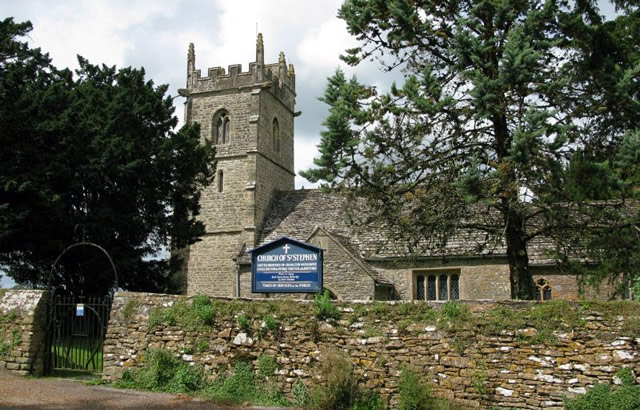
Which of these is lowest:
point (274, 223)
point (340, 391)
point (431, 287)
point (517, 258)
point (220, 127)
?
point (340, 391)

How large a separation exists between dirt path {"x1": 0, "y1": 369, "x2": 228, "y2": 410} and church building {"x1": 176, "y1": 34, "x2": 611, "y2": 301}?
460 inches

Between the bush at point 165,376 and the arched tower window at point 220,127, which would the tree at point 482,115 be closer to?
the bush at point 165,376

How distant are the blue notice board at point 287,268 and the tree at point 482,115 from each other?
2227 mm

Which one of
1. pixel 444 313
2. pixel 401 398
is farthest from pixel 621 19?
pixel 401 398

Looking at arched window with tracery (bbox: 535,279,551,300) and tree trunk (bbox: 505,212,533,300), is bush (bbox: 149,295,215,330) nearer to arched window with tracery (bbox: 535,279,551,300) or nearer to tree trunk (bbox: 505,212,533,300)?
tree trunk (bbox: 505,212,533,300)

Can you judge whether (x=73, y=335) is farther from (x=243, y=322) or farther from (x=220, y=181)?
(x=220, y=181)

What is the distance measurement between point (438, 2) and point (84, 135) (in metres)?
12.8

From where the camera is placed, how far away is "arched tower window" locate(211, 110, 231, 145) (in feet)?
110

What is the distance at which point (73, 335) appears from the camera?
11609mm

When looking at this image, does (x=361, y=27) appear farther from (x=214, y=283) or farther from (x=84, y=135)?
(x=214, y=283)

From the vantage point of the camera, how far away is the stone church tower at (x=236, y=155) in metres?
30.5

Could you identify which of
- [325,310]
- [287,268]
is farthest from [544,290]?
[325,310]

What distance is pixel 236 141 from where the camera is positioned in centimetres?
3278

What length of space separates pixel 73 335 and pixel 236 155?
2146 centimetres
